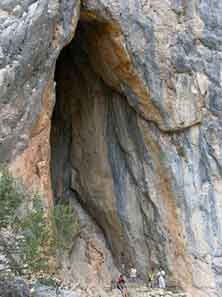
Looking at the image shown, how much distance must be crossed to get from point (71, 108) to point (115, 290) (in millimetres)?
5602

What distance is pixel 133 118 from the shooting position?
14.4 m

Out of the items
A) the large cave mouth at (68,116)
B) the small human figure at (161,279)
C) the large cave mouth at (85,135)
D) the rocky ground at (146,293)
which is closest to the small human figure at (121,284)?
the rocky ground at (146,293)

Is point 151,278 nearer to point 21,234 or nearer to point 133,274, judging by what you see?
point 133,274

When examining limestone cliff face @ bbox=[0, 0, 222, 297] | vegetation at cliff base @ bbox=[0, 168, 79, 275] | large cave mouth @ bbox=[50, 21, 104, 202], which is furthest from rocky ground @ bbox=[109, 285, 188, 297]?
vegetation at cliff base @ bbox=[0, 168, 79, 275]

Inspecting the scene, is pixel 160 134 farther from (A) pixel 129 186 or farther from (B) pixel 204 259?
(B) pixel 204 259

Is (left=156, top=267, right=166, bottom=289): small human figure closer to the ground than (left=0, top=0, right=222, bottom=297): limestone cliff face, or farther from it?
closer to the ground

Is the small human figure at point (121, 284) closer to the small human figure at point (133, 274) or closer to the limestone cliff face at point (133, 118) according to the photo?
the small human figure at point (133, 274)

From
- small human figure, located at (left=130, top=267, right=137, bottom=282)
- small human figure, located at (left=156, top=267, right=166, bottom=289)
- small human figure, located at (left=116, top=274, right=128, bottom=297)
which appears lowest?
small human figure, located at (left=130, top=267, right=137, bottom=282)

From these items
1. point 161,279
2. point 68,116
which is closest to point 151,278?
point 161,279

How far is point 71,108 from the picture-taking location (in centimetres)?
1617

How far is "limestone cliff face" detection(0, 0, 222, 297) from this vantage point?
1116 centimetres

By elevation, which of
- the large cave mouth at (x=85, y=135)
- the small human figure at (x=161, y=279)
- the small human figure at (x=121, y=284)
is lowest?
the small human figure at (x=121, y=284)

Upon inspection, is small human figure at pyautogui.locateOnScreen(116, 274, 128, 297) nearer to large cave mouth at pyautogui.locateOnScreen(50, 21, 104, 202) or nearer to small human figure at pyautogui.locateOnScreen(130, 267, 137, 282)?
small human figure at pyautogui.locateOnScreen(130, 267, 137, 282)

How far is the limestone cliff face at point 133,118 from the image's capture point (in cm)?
1116
